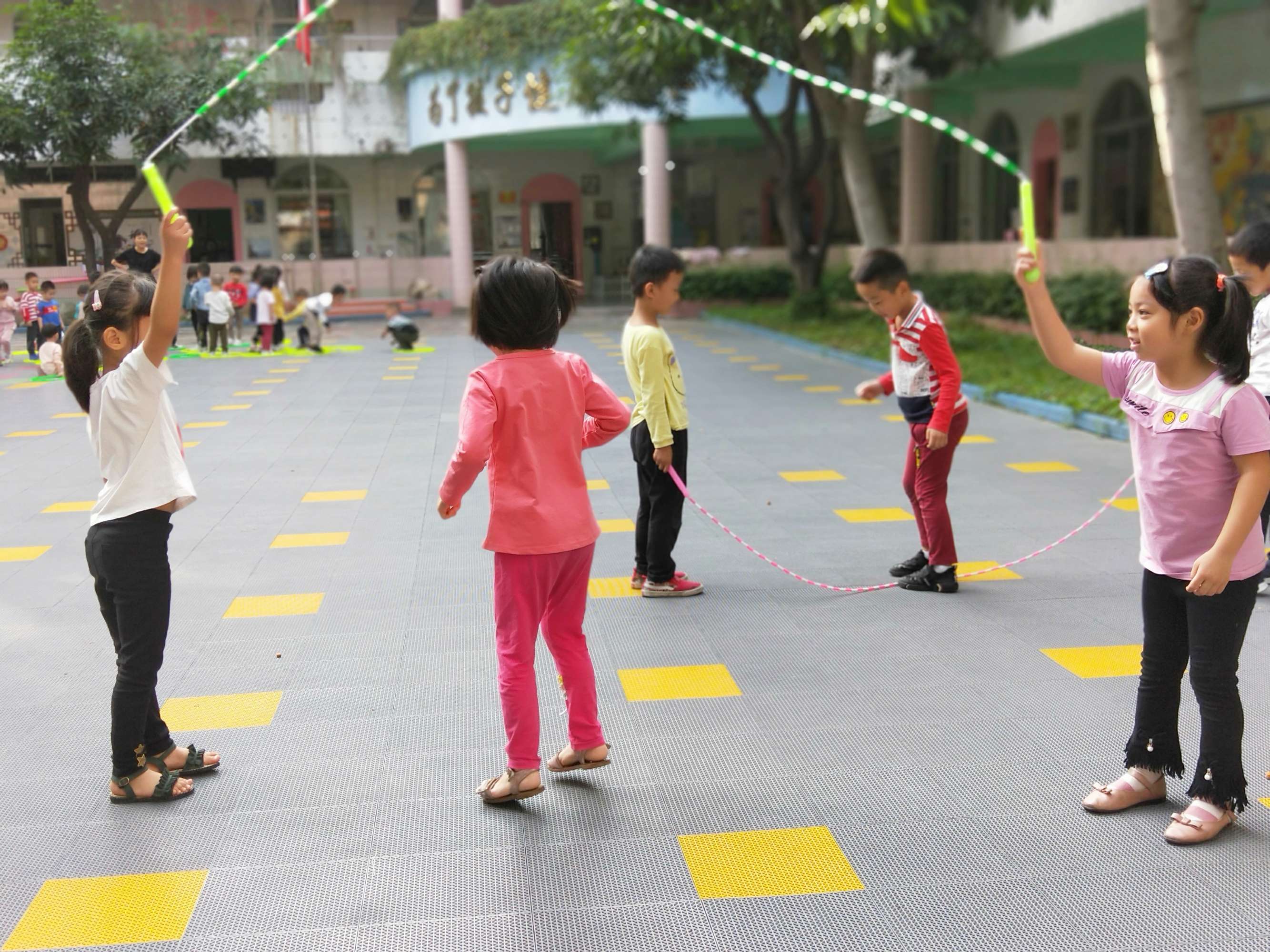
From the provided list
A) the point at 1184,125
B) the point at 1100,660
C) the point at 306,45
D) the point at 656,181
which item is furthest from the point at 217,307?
the point at 1100,660

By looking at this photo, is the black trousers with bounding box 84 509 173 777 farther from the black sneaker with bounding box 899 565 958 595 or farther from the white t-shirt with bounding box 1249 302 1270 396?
the white t-shirt with bounding box 1249 302 1270 396

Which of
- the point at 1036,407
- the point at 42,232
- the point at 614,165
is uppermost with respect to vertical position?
the point at 614,165

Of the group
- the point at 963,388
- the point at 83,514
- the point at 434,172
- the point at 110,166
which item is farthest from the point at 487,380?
the point at 434,172

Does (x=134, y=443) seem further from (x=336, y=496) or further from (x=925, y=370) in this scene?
(x=336, y=496)

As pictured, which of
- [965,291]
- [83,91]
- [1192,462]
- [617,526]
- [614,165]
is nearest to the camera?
[1192,462]

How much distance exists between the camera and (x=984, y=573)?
5.50 m

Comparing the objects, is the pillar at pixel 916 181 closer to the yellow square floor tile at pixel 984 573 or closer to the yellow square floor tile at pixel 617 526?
the yellow square floor tile at pixel 617 526

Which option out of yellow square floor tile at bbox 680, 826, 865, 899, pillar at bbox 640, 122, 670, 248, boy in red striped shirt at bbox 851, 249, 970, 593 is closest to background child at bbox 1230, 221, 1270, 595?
boy in red striped shirt at bbox 851, 249, 970, 593

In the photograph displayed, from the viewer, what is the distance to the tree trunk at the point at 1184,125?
9203mm

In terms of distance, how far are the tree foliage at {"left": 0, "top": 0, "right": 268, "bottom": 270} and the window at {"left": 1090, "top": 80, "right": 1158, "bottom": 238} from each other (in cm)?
1219

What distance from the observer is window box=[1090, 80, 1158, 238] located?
16.8 m

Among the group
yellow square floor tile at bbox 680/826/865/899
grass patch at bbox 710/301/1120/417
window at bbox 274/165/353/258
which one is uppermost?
window at bbox 274/165/353/258

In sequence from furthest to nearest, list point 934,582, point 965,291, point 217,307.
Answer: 1. point 965,291
2. point 217,307
3. point 934,582

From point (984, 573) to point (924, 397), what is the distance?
0.91 metres
